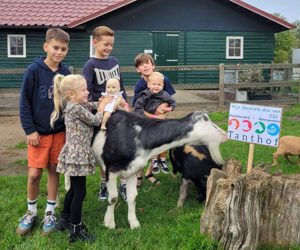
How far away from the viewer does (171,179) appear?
569 cm

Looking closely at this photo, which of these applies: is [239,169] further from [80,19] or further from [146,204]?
[80,19]

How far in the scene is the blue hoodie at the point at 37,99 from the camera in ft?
12.6

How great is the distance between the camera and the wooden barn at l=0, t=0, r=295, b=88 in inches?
738

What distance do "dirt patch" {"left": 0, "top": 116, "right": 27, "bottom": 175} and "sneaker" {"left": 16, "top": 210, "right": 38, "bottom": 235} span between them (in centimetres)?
221

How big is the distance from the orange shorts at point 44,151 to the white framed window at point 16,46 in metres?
16.1

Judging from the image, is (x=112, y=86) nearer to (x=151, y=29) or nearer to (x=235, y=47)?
(x=151, y=29)

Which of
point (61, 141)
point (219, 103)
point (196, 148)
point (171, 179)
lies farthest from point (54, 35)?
point (219, 103)

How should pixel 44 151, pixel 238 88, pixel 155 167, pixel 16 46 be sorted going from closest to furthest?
pixel 44 151, pixel 155 167, pixel 238 88, pixel 16 46

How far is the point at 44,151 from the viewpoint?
3.96m

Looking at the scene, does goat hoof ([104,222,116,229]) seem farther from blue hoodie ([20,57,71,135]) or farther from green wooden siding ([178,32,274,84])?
green wooden siding ([178,32,274,84])

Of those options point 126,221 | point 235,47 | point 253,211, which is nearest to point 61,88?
point 126,221

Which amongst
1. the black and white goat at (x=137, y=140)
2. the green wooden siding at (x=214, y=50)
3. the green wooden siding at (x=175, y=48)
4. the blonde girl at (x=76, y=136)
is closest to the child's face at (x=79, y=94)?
the blonde girl at (x=76, y=136)

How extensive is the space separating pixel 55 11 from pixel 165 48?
5.38 metres

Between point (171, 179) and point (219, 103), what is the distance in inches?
288
